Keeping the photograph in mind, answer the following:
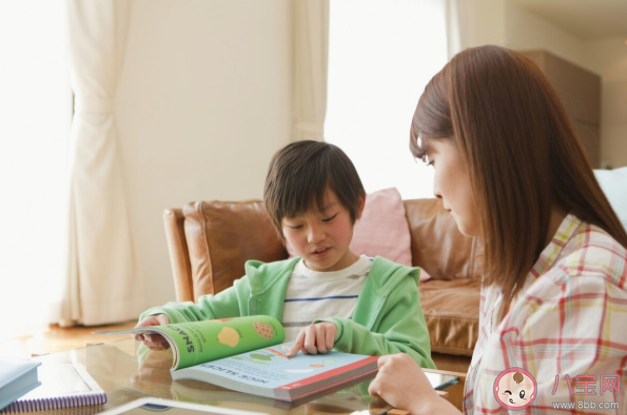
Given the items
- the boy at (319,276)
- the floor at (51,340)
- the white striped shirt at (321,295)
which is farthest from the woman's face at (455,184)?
the floor at (51,340)

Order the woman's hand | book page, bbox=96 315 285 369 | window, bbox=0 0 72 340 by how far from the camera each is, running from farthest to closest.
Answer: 1. window, bbox=0 0 72 340
2. book page, bbox=96 315 285 369
3. the woman's hand

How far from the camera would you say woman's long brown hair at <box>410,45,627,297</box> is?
0.76 m

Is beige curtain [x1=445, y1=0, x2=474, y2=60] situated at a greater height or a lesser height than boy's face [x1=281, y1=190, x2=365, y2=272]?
greater

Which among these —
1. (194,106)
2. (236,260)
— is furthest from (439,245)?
(194,106)

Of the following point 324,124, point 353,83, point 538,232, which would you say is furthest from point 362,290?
point 353,83

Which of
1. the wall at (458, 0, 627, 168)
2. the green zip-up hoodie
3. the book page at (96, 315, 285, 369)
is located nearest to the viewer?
the book page at (96, 315, 285, 369)

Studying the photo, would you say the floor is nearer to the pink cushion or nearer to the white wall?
the white wall

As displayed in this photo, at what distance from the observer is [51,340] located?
3.13 meters

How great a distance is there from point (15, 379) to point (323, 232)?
Answer: 653mm

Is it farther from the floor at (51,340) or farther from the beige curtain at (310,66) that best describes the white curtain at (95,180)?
the beige curtain at (310,66)

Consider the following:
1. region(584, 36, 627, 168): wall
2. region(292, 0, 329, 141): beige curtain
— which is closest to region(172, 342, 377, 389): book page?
region(292, 0, 329, 141): beige curtain

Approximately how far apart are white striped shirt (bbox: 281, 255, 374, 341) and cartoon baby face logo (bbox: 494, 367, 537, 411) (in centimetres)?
62

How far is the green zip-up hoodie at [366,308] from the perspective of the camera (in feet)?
3.67

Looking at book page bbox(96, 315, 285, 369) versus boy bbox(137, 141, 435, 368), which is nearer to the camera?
book page bbox(96, 315, 285, 369)
